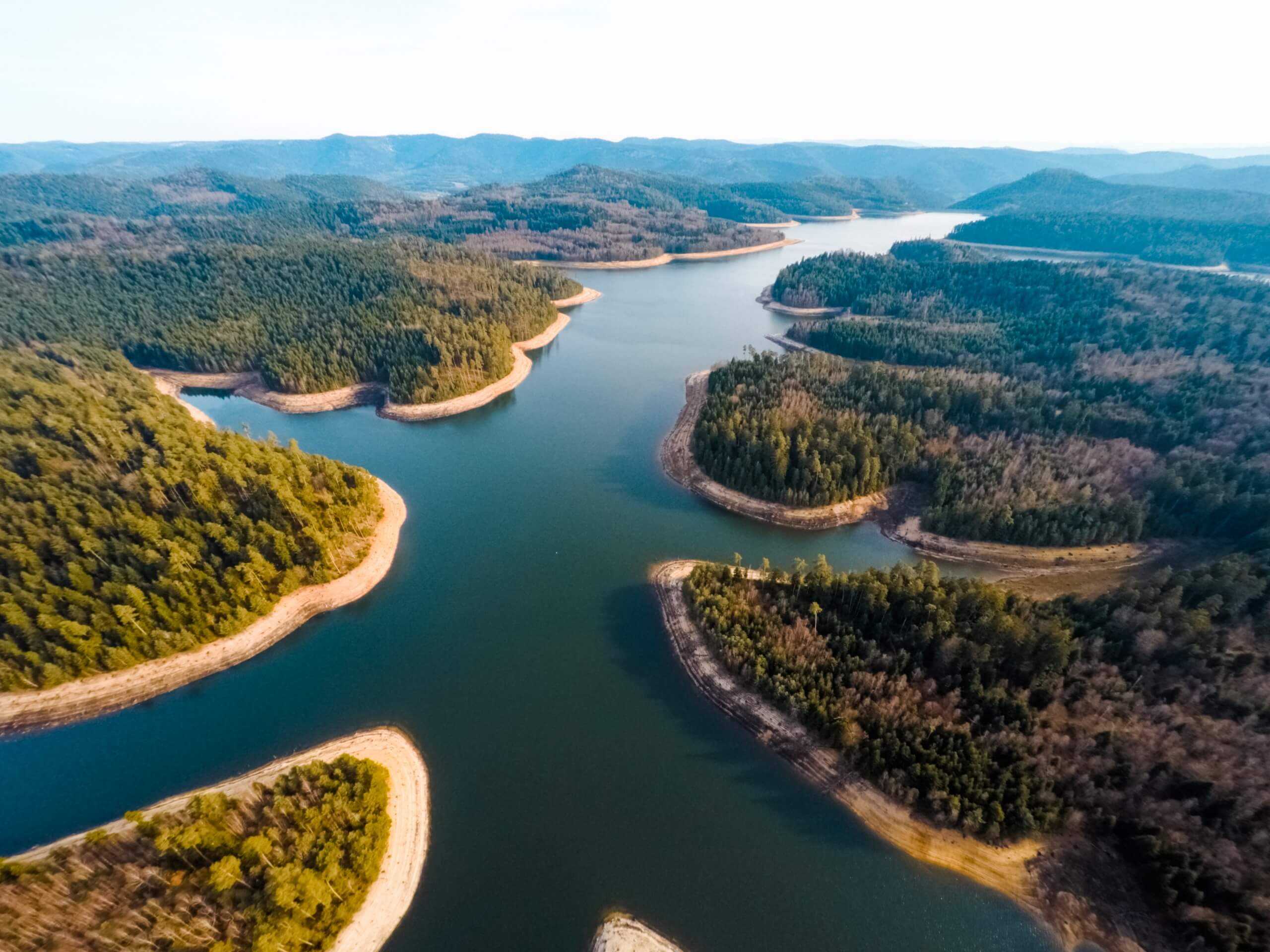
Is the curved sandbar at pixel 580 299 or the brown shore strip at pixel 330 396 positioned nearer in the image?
the brown shore strip at pixel 330 396

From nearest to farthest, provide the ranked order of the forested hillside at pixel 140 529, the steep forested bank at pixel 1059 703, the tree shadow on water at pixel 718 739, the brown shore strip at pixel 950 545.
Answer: the steep forested bank at pixel 1059 703
the tree shadow on water at pixel 718 739
the forested hillside at pixel 140 529
the brown shore strip at pixel 950 545

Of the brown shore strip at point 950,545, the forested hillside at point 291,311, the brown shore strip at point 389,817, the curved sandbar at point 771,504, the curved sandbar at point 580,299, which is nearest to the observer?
the brown shore strip at point 389,817

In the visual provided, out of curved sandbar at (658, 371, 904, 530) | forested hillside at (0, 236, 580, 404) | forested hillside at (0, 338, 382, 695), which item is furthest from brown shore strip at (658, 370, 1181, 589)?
forested hillside at (0, 236, 580, 404)

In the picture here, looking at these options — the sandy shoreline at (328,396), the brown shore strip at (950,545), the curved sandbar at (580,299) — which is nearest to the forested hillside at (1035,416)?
the brown shore strip at (950,545)

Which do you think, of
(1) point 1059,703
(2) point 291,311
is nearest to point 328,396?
(2) point 291,311

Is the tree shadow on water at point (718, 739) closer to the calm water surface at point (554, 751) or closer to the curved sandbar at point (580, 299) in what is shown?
the calm water surface at point (554, 751)

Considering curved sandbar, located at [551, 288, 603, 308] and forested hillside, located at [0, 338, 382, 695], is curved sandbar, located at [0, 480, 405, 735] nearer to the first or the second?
forested hillside, located at [0, 338, 382, 695]

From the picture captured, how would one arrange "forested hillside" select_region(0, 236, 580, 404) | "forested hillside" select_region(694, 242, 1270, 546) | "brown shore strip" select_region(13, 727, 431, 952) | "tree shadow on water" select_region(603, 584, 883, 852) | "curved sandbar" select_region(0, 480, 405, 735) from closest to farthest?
"brown shore strip" select_region(13, 727, 431, 952) → "tree shadow on water" select_region(603, 584, 883, 852) → "curved sandbar" select_region(0, 480, 405, 735) → "forested hillside" select_region(694, 242, 1270, 546) → "forested hillside" select_region(0, 236, 580, 404)

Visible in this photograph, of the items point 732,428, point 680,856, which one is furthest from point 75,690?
point 732,428
